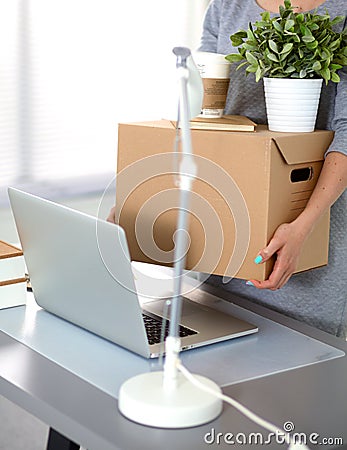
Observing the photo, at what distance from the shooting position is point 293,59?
143cm

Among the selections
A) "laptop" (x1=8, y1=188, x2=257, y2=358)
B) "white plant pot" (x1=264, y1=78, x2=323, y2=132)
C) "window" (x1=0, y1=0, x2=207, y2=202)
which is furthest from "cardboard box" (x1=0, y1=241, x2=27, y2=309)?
"window" (x1=0, y1=0, x2=207, y2=202)

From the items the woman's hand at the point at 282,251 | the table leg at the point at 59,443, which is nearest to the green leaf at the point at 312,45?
the woman's hand at the point at 282,251

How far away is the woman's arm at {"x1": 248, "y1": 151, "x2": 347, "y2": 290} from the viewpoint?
4.51 ft

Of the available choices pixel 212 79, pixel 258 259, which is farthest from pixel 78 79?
pixel 258 259

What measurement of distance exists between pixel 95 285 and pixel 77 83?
2.01m

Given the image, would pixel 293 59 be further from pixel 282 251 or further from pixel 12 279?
pixel 12 279

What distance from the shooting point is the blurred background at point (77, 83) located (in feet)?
9.83

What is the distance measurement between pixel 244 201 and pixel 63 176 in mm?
1949

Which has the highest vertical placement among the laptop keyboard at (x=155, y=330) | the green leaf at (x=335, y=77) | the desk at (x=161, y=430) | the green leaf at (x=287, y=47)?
the green leaf at (x=287, y=47)

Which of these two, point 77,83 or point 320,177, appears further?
point 77,83

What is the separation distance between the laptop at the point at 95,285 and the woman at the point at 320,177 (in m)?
0.19

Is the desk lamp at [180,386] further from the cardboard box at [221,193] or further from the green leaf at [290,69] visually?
the green leaf at [290,69]

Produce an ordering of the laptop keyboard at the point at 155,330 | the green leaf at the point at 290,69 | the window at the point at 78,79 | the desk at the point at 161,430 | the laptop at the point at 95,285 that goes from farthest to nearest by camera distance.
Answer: the window at the point at 78,79 → the green leaf at the point at 290,69 → the laptop keyboard at the point at 155,330 → the laptop at the point at 95,285 → the desk at the point at 161,430

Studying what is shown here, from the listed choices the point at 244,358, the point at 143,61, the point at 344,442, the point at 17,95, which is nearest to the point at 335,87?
the point at 244,358
